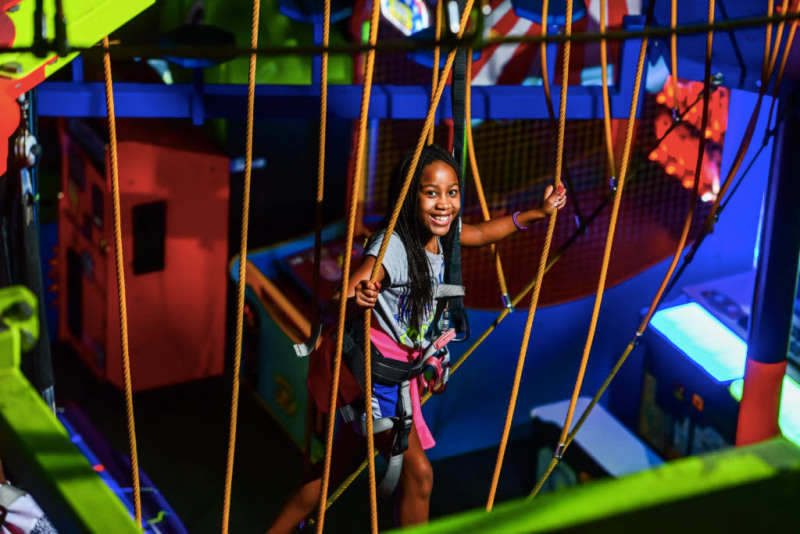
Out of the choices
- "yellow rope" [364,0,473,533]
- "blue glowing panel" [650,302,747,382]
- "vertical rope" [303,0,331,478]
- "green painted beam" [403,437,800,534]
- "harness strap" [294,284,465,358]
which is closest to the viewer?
"green painted beam" [403,437,800,534]

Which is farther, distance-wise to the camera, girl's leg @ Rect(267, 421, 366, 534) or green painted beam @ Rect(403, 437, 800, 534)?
girl's leg @ Rect(267, 421, 366, 534)

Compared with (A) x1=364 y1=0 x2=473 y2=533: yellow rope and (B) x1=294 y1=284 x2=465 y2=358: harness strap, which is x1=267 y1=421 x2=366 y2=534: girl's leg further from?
(A) x1=364 y1=0 x2=473 y2=533: yellow rope

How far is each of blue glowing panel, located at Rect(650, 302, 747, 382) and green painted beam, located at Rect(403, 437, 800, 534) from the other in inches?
141

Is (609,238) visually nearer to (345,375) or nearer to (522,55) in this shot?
(345,375)

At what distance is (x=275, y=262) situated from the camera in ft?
16.3

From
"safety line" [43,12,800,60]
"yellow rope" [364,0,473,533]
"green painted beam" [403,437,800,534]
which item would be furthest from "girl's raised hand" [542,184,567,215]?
"green painted beam" [403,437,800,534]

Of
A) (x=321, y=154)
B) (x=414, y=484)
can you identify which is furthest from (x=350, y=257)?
(x=414, y=484)

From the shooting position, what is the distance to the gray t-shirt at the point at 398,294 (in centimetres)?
255

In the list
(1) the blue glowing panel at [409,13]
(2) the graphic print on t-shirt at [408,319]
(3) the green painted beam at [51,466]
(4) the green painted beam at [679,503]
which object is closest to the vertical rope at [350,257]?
(2) the graphic print on t-shirt at [408,319]

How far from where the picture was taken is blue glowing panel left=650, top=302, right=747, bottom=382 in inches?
182

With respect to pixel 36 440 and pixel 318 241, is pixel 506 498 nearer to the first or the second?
pixel 318 241

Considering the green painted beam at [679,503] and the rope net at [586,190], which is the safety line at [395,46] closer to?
the green painted beam at [679,503]

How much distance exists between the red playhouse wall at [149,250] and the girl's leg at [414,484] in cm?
251

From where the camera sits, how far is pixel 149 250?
507 centimetres
